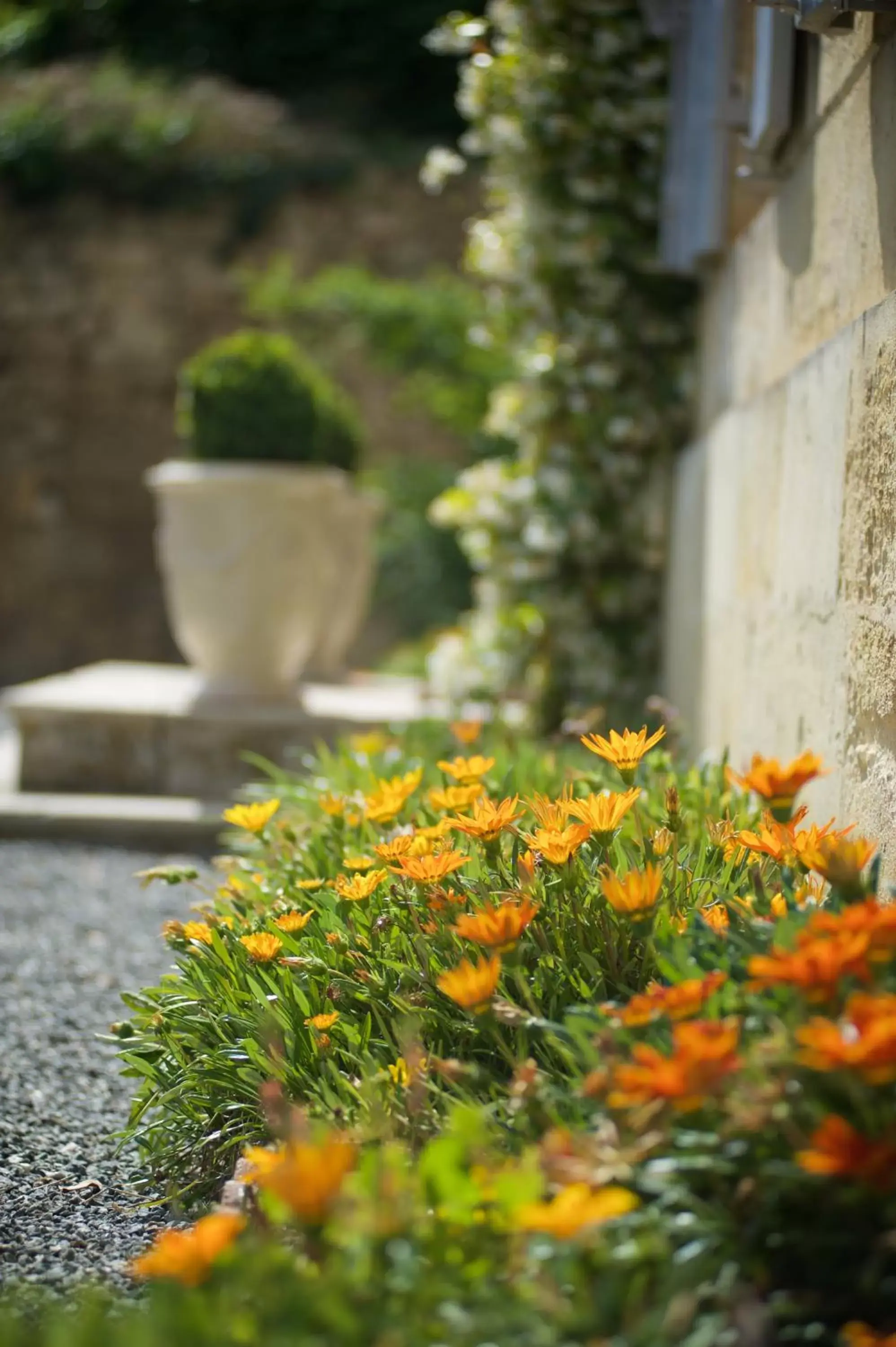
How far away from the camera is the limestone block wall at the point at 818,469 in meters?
1.76

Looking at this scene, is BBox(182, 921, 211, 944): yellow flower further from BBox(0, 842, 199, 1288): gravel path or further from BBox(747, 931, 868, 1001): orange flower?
BBox(747, 931, 868, 1001): orange flower

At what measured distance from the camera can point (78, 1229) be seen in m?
1.65

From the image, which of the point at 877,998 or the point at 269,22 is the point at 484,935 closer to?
the point at 877,998

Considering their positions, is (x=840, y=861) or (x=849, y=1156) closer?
(x=849, y=1156)

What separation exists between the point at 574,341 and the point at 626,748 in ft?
9.87

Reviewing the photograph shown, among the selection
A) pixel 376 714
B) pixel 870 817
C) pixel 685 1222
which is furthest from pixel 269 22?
pixel 685 1222

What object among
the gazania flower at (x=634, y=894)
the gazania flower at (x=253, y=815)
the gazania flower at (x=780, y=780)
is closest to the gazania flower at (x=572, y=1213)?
the gazania flower at (x=634, y=894)

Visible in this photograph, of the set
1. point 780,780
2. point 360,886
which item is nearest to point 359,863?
point 360,886

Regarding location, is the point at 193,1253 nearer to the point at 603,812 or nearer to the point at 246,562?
the point at 603,812

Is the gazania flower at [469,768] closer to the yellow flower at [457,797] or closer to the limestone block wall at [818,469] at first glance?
the yellow flower at [457,797]

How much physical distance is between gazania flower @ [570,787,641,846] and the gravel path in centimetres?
71

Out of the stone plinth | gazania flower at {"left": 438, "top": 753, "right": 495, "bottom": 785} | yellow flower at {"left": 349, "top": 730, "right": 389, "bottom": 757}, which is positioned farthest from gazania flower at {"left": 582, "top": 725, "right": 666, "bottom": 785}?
the stone plinth

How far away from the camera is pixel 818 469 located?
7.03 ft

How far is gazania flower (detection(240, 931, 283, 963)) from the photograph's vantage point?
1.56 meters
